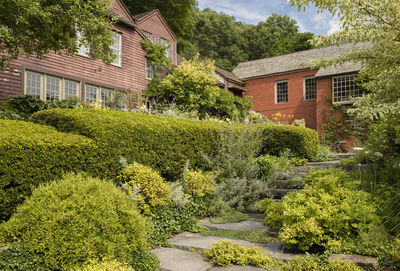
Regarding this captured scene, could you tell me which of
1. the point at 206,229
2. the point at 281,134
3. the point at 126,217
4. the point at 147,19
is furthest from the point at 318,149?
the point at 147,19

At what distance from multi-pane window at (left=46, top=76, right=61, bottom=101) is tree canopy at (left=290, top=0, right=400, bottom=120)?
10367 mm

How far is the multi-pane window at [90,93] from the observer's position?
13.3m

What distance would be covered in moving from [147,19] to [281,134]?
38.9 feet

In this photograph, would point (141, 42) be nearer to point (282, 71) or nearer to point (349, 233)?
point (282, 71)

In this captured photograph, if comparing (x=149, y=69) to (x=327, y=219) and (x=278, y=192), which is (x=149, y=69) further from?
(x=327, y=219)

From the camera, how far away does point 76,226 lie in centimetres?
297

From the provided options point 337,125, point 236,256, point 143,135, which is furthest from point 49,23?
point 337,125

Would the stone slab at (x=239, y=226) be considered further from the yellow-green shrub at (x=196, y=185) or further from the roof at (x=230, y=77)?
the roof at (x=230, y=77)

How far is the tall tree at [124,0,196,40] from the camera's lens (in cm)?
2616

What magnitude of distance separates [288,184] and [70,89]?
1005 centimetres

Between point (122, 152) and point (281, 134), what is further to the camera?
point (281, 134)

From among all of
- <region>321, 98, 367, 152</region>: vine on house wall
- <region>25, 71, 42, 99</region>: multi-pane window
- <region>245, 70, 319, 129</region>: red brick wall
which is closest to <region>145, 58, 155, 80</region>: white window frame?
<region>25, 71, 42, 99</region>: multi-pane window

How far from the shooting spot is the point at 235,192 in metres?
6.14

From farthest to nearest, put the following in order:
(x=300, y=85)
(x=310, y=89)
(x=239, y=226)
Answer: (x=300, y=85), (x=310, y=89), (x=239, y=226)
